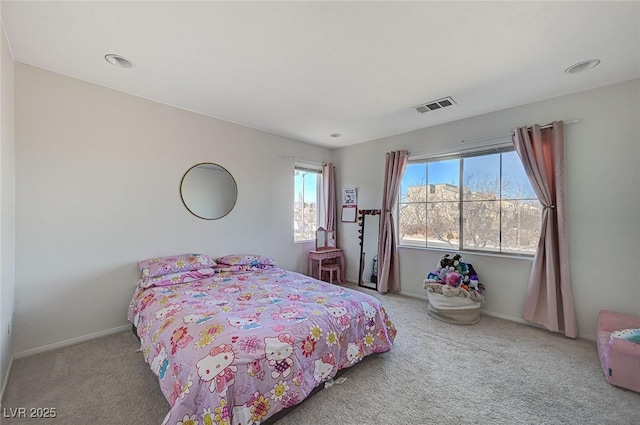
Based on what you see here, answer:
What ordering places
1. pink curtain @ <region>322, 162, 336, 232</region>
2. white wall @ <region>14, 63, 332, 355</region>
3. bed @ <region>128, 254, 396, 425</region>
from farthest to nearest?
pink curtain @ <region>322, 162, 336, 232</region> → white wall @ <region>14, 63, 332, 355</region> → bed @ <region>128, 254, 396, 425</region>

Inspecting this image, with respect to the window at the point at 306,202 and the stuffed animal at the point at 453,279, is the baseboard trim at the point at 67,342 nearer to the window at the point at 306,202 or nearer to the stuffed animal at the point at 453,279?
the window at the point at 306,202

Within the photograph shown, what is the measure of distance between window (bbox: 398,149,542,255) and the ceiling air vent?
86 centimetres

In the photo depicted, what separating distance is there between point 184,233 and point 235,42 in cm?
223

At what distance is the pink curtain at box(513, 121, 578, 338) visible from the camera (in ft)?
8.87

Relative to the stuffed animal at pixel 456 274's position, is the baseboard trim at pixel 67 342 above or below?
below

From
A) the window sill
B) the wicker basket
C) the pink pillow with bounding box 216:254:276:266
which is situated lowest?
the wicker basket

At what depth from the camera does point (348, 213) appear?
4.82 m

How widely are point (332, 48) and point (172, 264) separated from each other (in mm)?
2607

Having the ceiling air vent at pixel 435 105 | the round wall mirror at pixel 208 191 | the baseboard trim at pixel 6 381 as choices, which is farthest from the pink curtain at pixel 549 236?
the baseboard trim at pixel 6 381

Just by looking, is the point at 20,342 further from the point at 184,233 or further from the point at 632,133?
the point at 632,133

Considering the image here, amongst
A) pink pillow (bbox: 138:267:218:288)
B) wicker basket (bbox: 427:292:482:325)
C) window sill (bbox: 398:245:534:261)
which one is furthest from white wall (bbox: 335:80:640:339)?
pink pillow (bbox: 138:267:218:288)

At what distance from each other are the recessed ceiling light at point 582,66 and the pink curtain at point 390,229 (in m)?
1.96

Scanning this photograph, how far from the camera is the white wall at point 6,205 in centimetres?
176

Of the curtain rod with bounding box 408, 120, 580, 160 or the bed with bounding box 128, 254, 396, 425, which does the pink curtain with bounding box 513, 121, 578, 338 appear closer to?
the curtain rod with bounding box 408, 120, 580, 160
